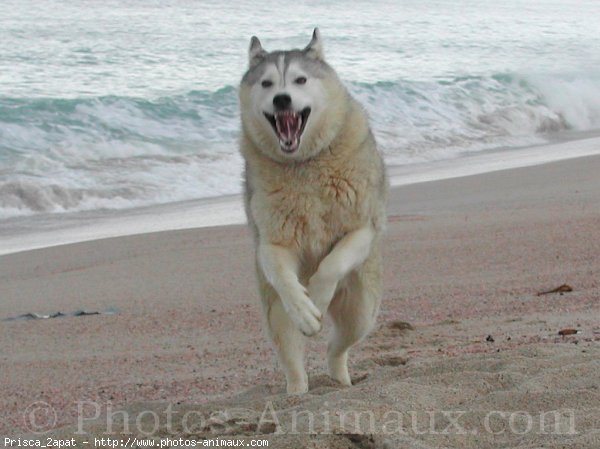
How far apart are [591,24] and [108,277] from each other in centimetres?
3441

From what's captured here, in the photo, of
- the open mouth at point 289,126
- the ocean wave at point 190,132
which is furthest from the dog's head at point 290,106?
the ocean wave at point 190,132

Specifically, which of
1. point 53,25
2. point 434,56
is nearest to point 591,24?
point 434,56

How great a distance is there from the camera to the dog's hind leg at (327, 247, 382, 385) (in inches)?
218

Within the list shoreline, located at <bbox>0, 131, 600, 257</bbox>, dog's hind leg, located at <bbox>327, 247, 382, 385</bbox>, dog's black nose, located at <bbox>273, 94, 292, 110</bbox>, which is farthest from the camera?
shoreline, located at <bbox>0, 131, 600, 257</bbox>

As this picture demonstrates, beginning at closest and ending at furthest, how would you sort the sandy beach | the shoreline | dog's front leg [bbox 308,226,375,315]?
the sandy beach < dog's front leg [bbox 308,226,375,315] < the shoreline

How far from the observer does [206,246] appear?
9.80m

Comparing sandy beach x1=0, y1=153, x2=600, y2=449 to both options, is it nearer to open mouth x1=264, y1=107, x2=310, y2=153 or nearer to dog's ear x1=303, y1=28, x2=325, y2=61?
open mouth x1=264, y1=107, x2=310, y2=153

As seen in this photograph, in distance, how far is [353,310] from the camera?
18.2 ft

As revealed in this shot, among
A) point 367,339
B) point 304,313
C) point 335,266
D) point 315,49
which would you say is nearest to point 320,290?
point 335,266

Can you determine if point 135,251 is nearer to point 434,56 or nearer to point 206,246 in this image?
point 206,246

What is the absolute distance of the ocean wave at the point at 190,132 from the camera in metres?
13.6

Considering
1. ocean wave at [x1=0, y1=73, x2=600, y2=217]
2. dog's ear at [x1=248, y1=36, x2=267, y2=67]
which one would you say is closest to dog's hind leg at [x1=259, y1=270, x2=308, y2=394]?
dog's ear at [x1=248, y1=36, x2=267, y2=67]

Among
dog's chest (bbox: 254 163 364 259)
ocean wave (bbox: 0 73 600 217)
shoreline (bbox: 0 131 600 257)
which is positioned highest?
ocean wave (bbox: 0 73 600 217)

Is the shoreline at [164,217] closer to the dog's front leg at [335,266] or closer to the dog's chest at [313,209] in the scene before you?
the dog's chest at [313,209]
